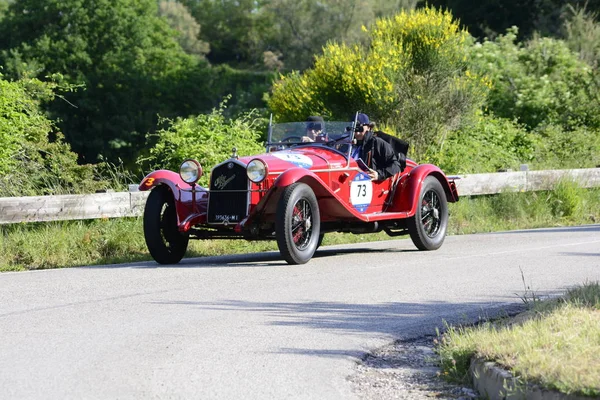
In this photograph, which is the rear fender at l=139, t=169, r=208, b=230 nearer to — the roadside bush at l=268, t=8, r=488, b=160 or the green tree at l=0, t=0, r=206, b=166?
the roadside bush at l=268, t=8, r=488, b=160

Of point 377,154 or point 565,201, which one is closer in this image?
point 377,154

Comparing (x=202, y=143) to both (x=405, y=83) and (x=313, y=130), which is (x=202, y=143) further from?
(x=405, y=83)

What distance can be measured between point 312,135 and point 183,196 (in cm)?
208

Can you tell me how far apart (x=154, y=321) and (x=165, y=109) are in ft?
195

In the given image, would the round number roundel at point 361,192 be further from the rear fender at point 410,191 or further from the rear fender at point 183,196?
the rear fender at point 183,196

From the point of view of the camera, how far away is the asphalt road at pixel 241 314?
6246mm

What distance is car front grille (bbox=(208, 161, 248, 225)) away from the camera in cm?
1206

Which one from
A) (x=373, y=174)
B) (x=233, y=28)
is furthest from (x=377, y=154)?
(x=233, y=28)

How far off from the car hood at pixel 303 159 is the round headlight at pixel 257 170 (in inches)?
11.4

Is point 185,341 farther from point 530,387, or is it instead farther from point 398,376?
point 530,387

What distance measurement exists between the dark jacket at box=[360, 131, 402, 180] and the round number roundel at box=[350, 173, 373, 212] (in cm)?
25

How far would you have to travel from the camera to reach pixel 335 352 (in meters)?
7.09

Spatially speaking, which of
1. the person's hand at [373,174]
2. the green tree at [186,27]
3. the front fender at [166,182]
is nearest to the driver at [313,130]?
the person's hand at [373,174]

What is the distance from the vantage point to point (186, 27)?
112m
